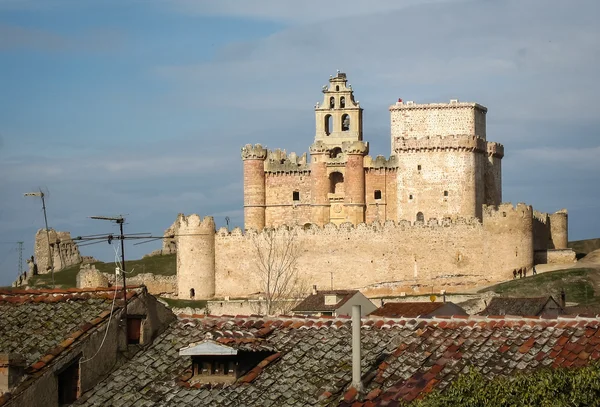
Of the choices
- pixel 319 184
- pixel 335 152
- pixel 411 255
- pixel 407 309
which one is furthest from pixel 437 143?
pixel 407 309

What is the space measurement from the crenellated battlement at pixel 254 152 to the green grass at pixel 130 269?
7.95m

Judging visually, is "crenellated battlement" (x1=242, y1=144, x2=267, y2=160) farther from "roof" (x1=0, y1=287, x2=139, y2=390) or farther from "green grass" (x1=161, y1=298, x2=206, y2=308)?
"roof" (x1=0, y1=287, x2=139, y2=390)

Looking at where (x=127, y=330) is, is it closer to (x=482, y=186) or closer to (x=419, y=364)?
(x=419, y=364)

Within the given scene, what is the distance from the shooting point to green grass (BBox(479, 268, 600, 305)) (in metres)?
62.4

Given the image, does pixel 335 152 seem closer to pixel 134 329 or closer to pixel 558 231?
pixel 558 231

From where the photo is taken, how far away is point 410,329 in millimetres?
20828

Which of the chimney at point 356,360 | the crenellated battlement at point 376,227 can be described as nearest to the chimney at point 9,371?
the chimney at point 356,360

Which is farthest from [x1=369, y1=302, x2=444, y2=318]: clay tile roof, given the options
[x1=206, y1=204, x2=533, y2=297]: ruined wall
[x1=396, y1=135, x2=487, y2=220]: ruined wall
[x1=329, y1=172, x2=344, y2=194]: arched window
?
[x1=329, y1=172, x2=344, y2=194]: arched window

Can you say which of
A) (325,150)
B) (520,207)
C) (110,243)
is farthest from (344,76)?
(110,243)

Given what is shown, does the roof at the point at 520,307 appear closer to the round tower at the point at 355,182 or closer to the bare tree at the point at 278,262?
the bare tree at the point at 278,262

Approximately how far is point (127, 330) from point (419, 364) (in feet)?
13.6

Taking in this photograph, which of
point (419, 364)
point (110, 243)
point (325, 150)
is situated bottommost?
point (419, 364)

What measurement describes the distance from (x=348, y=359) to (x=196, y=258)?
54.3 metres

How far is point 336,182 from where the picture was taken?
79000 millimetres
